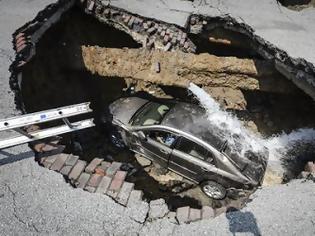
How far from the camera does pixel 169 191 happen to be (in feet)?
21.7

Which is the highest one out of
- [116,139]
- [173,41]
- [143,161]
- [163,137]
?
[173,41]

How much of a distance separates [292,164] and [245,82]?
2105 millimetres

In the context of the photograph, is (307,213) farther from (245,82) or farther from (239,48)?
(239,48)

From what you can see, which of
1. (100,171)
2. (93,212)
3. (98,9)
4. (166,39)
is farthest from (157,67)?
(93,212)

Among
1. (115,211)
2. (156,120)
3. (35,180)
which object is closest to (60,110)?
(35,180)

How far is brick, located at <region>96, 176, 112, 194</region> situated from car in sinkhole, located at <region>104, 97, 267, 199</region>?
6.94 ft

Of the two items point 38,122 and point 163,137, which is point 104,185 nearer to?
point 38,122

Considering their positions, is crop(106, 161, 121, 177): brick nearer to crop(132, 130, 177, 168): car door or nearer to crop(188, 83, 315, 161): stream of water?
crop(132, 130, 177, 168): car door

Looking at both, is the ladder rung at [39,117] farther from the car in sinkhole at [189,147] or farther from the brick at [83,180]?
the car in sinkhole at [189,147]

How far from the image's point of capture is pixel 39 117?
4301 millimetres

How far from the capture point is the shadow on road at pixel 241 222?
4.02 meters

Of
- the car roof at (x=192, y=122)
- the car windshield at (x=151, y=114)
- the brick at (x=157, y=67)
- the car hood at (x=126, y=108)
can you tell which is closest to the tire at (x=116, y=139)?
the car hood at (x=126, y=108)

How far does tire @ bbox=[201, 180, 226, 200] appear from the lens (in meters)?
6.23

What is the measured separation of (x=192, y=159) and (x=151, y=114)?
4.30ft
